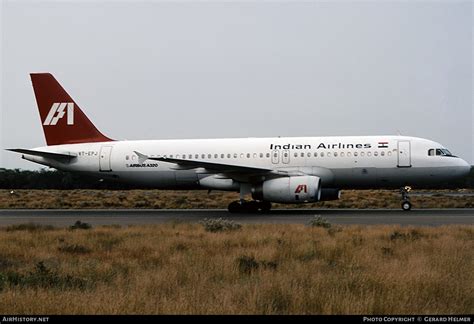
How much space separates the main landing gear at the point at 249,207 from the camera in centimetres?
2572

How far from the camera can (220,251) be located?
11.5m

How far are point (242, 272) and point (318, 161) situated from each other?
16.3m

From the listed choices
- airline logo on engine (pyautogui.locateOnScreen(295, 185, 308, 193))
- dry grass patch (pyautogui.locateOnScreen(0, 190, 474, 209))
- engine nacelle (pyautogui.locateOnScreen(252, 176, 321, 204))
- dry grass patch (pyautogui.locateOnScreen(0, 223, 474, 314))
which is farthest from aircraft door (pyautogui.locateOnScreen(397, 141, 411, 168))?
dry grass patch (pyautogui.locateOnScreen(0, 223, 474, 314))

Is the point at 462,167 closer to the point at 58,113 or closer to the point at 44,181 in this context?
the point at 58,113

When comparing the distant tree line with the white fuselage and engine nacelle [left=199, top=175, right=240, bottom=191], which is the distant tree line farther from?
engine nacelle [left=199, top=175, right=240, bottom=191]

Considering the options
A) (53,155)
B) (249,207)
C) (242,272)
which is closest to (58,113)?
(53,155)

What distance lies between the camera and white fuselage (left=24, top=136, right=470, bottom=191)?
24562mm

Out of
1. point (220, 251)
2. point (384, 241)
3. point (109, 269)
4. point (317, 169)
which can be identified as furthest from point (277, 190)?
point (109, 269)

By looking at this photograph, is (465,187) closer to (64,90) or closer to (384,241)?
(64,90)

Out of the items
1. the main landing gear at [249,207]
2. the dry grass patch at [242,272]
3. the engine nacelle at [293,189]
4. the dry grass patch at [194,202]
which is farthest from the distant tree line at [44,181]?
the dry grass patch at [242,272]

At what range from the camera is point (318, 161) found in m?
25.0

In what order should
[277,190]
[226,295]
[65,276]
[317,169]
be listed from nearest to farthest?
[226,295] → [65,276] → [277,190] → [317,169]

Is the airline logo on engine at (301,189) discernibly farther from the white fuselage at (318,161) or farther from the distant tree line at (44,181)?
the distant tree line at (44,181)

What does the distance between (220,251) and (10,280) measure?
4293mm
